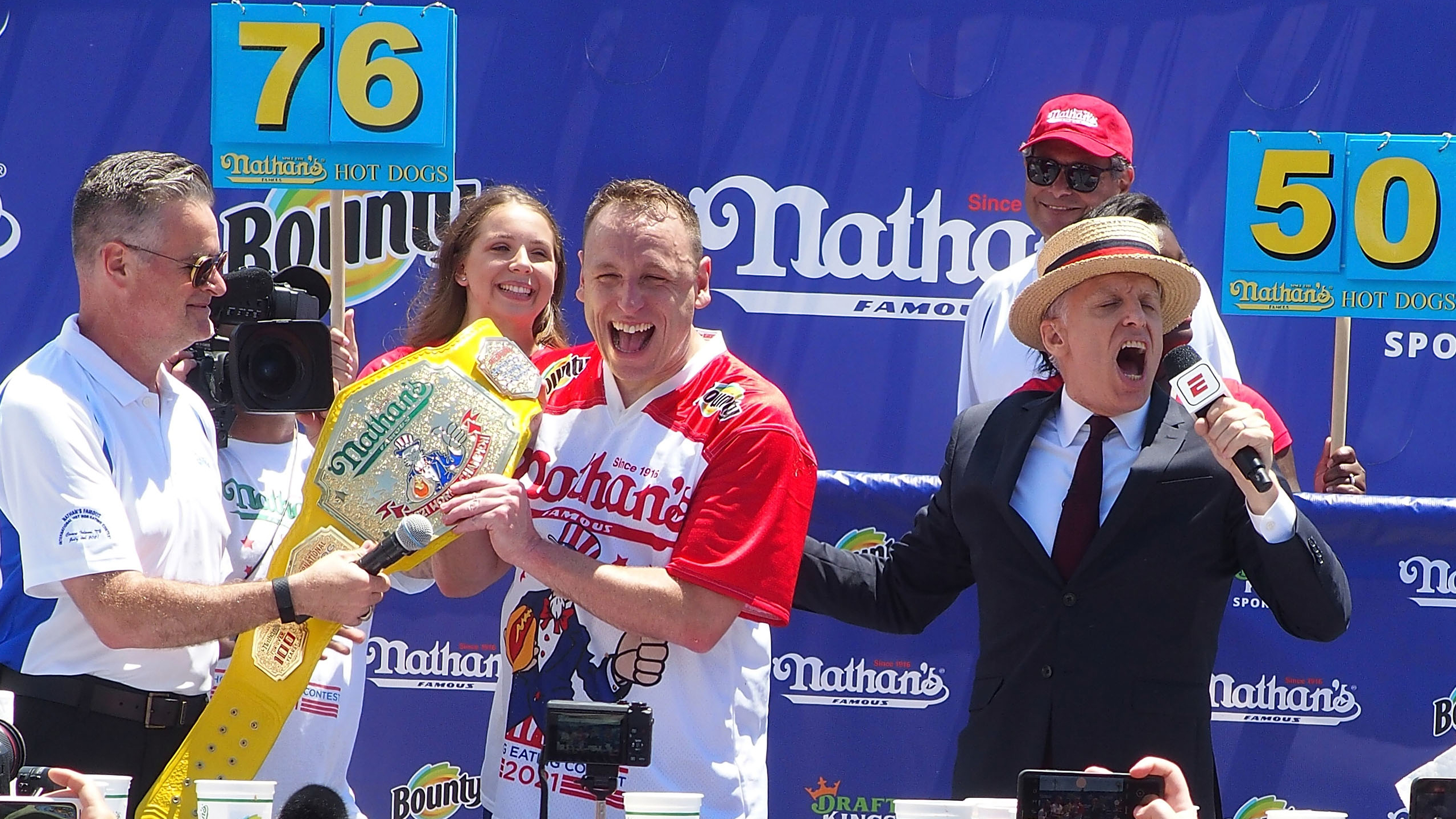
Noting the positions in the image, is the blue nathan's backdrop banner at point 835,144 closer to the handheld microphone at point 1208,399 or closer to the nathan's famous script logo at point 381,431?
the nathan's famous script logo at point 381,431

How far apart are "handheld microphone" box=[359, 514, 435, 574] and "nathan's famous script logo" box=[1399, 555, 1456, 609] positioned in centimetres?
260

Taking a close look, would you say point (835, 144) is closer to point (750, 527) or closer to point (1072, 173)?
point (1072, 173)

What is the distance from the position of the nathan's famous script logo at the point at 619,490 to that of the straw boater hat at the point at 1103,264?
2.48 ft

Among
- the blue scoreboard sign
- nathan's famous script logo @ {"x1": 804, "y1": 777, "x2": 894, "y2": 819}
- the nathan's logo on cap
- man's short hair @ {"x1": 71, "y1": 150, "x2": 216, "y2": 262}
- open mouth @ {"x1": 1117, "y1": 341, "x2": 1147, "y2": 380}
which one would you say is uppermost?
the nathan's logo on cap

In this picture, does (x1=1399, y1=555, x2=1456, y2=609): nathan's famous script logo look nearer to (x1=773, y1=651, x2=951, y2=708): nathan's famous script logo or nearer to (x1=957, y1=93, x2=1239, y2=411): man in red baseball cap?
(x1=957, y1=93, x2=1239, y2=411): man in red baseball cap

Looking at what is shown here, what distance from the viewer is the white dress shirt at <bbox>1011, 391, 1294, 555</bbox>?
2777 mm

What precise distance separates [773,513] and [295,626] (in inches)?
34.0

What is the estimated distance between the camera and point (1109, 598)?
2688 mm

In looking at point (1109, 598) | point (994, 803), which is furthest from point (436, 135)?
point (994, 803)

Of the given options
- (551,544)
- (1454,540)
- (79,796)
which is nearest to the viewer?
(79,796)

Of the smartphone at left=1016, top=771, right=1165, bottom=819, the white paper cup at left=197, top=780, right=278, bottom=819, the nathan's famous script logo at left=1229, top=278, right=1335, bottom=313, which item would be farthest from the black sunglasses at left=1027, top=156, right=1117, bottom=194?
the white paper cup at left=197, top=780, right=278, bottom=819

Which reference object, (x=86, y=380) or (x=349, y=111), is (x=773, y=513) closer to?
(x=86, y=380)

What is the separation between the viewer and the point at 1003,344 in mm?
4305

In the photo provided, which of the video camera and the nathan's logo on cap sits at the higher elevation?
the nathan's logo on cap
